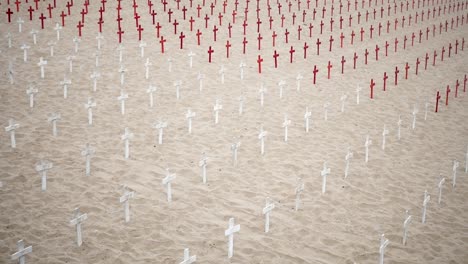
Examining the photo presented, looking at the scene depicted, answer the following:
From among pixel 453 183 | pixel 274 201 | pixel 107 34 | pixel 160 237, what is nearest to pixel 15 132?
pixel 160 237

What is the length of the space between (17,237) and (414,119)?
38.1 feet

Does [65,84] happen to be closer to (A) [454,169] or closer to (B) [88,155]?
(B) [88,155]

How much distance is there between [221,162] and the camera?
38.2 ft

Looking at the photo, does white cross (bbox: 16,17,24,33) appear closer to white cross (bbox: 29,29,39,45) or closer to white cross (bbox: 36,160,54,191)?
white cross (bbox: 29,29,39,45)

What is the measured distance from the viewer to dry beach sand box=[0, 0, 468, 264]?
8.65m

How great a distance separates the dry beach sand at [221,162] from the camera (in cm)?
865

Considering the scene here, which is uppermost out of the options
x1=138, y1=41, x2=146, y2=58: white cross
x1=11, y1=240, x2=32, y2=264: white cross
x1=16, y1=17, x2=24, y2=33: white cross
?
x1=16, y1=17, x2=24, y2=33: white cross

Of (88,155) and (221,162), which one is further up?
(88,155)

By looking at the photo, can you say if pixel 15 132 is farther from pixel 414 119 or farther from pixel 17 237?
pixel 414 119

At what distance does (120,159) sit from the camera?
11273 millimetres

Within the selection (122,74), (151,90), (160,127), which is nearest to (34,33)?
(122,74)

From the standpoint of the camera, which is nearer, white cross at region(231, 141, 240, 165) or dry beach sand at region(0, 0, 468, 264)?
dry beach sand at region(0, 0, 468, 264)

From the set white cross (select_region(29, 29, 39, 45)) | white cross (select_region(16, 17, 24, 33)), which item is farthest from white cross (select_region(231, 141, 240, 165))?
white cross (select_region(16, 17, 24, 33))

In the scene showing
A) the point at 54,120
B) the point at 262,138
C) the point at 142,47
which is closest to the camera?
the point at 54,120
